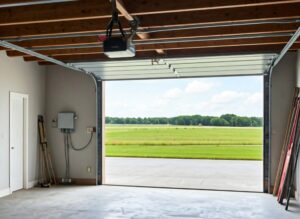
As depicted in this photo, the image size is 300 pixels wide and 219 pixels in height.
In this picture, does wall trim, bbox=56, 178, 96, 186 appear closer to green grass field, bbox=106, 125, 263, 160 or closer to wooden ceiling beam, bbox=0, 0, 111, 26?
wooden ceiling beam, bbox=0, 0, 111, 26

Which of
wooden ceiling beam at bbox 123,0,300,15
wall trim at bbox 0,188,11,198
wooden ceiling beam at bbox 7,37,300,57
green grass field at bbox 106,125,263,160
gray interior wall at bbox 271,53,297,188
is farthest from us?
green grass field at bbox 106,125,263,160

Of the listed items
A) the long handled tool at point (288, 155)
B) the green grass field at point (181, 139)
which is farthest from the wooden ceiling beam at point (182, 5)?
the green grass field at point (181, 139)

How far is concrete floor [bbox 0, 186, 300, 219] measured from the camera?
5148mm

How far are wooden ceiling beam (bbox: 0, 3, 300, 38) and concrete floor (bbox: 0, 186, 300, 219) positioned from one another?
2770 millimetres

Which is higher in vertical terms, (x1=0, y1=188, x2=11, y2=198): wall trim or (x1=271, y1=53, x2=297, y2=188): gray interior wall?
(x1=271, y1=53, x2=297, y2=188): gray interior wall

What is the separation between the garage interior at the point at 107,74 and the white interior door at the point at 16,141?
2 cm

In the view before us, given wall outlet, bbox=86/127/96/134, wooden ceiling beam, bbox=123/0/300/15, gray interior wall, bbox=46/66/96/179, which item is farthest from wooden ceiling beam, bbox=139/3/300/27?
wall outlet, bbox=86/127/96/134

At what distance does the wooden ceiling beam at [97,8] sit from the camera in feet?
12.8

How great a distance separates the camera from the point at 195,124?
66.7 ft

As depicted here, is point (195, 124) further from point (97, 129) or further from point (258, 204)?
point (258, 204)

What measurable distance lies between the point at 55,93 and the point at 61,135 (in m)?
1.01

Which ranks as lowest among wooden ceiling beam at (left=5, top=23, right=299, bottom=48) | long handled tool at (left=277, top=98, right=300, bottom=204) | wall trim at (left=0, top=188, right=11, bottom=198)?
wall trim at (left=0, top=188, right=11, bottom=198)

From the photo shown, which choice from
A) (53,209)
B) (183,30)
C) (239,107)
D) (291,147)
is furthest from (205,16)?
(239,107)

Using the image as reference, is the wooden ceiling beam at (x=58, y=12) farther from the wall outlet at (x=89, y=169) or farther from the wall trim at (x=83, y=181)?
the wall trim at (x=83, y=181)
